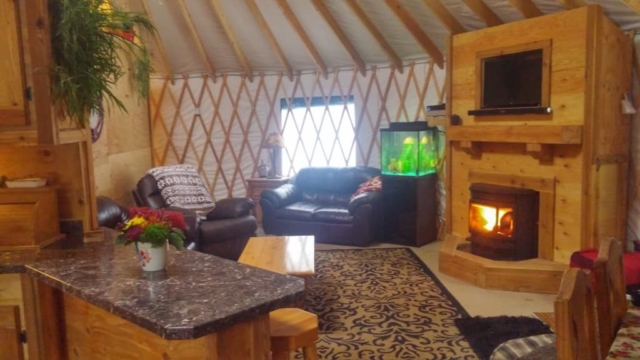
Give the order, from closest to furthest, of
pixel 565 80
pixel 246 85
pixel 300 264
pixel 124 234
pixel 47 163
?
pixel 124 234 < pixel 47 163 < pixel 300 264 < pixel 565 80 < pixel 246 85

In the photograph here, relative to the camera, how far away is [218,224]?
417 cm

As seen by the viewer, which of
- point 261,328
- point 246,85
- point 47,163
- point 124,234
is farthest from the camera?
point 246,85

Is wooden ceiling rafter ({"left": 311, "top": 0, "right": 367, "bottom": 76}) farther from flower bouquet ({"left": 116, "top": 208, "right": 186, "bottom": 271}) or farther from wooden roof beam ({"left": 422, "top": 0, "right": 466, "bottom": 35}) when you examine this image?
flower bouquet ({"left": 116, "top": 208, "right": 186, "bottom": 271})

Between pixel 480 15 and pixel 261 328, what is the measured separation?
134 inches

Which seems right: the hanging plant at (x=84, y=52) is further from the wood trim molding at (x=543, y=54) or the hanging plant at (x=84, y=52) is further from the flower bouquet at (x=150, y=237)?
the wood trim molding at (x=543, y=54)

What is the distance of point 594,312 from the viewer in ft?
4.22

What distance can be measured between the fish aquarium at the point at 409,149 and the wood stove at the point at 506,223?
108 centimetres

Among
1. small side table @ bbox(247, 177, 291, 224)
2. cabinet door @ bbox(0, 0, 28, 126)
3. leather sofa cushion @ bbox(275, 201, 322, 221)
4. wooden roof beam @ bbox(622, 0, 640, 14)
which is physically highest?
wooden roof beam @ bbox(622, 0, 640, 14)

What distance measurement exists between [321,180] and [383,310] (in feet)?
8.07

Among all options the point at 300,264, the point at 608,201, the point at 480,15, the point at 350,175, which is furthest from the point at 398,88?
the point at 300,264

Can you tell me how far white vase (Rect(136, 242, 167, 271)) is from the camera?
1.49 meters

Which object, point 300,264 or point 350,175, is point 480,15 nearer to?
point 350,175

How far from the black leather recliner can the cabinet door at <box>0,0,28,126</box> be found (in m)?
2.25

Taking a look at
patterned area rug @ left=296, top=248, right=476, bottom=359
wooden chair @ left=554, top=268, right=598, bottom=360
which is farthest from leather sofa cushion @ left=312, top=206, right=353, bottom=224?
wooden chair @ left=554, top=268, right=598, bottom=360
